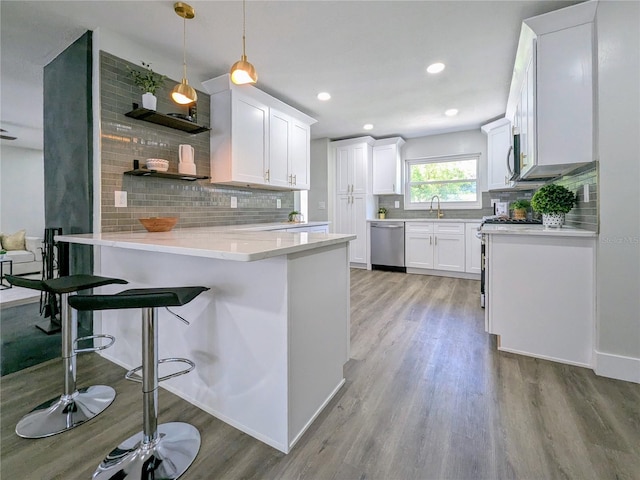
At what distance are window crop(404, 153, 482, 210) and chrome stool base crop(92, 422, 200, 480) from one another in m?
5.10

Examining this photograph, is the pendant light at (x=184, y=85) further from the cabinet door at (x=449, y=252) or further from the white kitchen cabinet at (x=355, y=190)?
the cabinet door at (x=449, y=252)

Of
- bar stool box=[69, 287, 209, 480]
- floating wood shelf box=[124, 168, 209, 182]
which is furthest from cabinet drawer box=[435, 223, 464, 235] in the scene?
bar stool box=[69, 287, 209, 480]

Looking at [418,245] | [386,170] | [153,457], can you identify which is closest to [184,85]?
[153,457]

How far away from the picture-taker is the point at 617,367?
183cm

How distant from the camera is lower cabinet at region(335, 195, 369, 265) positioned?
537 centimetres

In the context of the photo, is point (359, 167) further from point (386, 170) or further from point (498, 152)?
point (498, 152)

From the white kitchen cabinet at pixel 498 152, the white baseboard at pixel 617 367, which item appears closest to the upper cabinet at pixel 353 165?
the white kitchen cabinet at pixel 498 152

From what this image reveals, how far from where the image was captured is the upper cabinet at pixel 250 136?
9.96 feet

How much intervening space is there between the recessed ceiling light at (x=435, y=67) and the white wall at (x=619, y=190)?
1169 millimetres

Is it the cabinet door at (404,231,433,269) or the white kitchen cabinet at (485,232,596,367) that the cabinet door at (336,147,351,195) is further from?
the white kitchen cabinet at (485,232,596,367)

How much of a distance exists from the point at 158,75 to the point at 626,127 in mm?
3371

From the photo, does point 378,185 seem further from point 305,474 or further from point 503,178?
point 305,474

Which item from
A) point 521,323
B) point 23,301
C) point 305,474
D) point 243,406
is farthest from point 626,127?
point 23,301

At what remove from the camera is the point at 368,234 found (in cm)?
536
